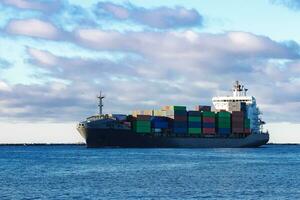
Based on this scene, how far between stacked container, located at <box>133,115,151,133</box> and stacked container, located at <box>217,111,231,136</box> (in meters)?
23.0

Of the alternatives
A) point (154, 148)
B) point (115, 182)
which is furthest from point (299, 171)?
point (154, 148)

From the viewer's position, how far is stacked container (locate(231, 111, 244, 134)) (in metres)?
179

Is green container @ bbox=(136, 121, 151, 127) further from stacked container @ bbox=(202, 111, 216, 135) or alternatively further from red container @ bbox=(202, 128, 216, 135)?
red container @ bbox=(202, 128, 216, 135)

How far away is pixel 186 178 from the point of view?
7444cm

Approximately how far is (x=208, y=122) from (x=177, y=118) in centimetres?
981

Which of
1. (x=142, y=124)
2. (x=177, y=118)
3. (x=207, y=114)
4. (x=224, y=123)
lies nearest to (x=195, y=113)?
(x=207, y=114)

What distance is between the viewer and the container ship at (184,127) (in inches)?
6260

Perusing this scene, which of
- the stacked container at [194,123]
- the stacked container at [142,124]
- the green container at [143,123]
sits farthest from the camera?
the stacked container at [194,123]

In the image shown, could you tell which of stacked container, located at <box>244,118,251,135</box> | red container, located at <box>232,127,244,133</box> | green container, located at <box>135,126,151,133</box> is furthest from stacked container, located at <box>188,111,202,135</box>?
stacked container, located at <box>244,118,251,135</box>

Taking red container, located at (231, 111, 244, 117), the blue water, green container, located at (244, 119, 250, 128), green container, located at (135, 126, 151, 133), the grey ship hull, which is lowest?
the blue water

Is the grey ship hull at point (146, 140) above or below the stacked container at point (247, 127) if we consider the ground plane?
below

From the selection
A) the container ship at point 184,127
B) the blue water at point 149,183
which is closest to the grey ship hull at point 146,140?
the container ship at point 184,127

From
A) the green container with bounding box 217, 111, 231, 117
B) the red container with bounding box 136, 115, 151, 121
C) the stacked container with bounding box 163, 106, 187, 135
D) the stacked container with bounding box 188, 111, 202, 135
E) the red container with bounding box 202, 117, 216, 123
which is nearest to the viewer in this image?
the red container with bounding box 136, 115, 151, 121

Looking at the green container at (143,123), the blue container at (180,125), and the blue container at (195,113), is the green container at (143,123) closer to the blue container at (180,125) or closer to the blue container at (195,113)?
the blue container at (180,125)
